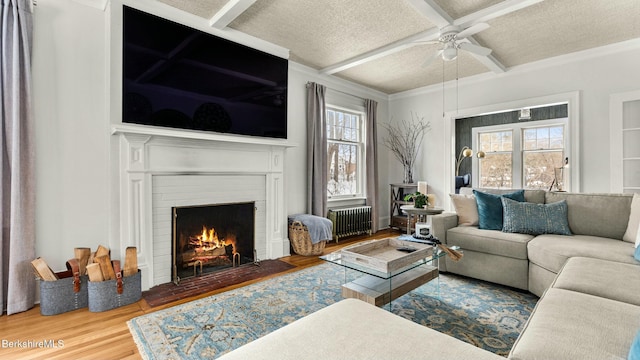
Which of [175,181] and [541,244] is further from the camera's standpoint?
[175,181]

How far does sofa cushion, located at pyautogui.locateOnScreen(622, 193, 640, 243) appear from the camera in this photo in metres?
2.57

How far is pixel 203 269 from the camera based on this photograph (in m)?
3.25

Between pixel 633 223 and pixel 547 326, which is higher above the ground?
pixel 633 223

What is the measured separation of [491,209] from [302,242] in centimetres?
219

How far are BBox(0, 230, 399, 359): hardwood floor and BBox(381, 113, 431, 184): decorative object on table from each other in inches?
174

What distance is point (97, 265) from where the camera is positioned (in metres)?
2.34

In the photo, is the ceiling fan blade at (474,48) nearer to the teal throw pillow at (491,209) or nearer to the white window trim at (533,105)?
the teal throw pillow at (491,209)

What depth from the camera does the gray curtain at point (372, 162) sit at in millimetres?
5328

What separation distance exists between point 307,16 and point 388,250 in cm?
233

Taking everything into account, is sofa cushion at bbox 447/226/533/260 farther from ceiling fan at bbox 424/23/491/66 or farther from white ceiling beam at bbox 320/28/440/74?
white ceiling beam at bbox 320/28/440/74

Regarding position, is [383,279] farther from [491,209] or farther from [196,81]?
[196,81]

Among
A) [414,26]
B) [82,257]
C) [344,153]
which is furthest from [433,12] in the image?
[82,257]

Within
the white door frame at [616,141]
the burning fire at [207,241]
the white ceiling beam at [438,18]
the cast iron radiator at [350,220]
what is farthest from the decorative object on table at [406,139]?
the burning fire at [207,241]

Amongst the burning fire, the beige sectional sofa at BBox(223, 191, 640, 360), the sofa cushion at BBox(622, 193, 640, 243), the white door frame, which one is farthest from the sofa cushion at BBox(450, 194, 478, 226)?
the burning fire
